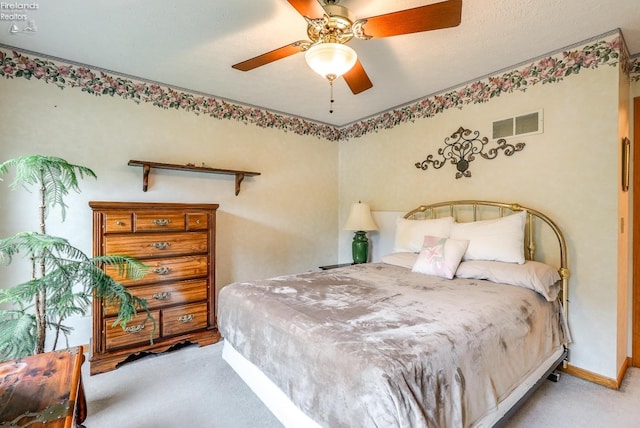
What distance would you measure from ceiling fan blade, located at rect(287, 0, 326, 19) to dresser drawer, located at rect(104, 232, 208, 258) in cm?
197

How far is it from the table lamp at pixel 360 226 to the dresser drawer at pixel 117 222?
2.23m

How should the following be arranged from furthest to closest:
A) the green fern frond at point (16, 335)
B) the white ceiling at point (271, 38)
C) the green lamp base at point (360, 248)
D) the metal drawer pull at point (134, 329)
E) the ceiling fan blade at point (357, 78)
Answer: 1. the green lamp base at point (360, 248)
2. the metal drawer pull at point (134, 329)
3. the ceiling fan blade at point (357, 78)
4. the white ceiling at point (271, 38)
5. the green fern frond at point (16, 335)

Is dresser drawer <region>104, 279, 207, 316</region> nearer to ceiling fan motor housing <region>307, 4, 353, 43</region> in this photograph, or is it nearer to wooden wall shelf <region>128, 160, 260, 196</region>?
wooden wall shelf <region>128, 160, 260, 196</region>

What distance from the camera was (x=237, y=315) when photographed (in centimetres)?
189

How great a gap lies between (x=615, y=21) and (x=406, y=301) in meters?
2.34

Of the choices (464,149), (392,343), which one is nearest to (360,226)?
(464,149)

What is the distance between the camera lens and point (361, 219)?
3506mm

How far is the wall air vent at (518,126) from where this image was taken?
7.85ft

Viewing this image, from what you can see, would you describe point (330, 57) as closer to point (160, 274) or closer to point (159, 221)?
point (159, 221)

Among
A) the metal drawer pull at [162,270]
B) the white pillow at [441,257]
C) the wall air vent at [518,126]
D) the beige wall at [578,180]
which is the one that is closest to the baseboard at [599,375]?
the beige wall at [578,180]

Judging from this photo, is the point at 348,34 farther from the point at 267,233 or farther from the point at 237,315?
the point at 267,233

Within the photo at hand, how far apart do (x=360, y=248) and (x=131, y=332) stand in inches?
96.7

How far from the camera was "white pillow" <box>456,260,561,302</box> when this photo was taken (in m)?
1.94

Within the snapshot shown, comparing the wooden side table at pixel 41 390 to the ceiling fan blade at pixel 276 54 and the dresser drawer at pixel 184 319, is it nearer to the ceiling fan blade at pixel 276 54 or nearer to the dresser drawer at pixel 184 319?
the dresser drawer at pixel 184 319
